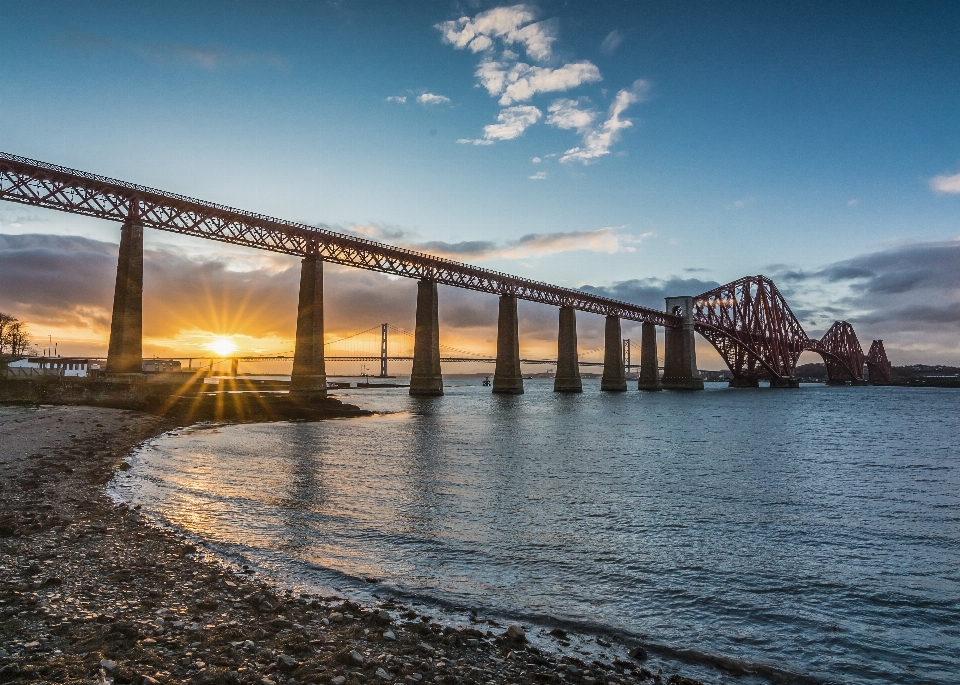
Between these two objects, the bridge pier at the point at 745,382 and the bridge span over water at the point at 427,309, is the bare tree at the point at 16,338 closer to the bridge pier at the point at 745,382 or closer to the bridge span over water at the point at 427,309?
the bridge span over water at the point at 427,309

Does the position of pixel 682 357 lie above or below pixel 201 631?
above

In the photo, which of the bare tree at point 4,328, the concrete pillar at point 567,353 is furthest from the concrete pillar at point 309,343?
the bare tree at point 4,328

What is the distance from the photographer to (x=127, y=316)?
45.8 metres

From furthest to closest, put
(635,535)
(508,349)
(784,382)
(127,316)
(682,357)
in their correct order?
(784,382)
(682,357)
(508,349)
(127,316)
(635,535)

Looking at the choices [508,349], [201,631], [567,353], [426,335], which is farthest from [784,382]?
[201,631]

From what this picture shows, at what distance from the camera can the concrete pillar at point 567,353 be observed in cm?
10512

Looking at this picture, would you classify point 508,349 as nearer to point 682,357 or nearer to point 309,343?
point 309,343

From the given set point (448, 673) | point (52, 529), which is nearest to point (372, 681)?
point (448, 673)

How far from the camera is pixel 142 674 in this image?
16.9 feet

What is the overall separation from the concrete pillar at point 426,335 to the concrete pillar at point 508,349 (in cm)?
1354

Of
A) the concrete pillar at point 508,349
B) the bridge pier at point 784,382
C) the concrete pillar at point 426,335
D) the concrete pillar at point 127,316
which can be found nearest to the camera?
the concrete pillar at point 127,316

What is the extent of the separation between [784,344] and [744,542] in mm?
191569

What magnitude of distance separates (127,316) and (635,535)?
46.5m

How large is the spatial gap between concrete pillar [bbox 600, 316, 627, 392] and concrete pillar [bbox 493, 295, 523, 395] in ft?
116
